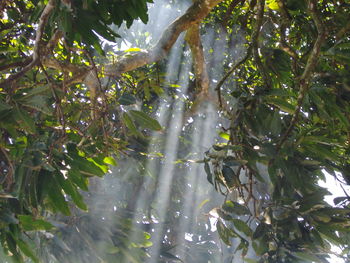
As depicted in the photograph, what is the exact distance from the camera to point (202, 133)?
4.47 metres

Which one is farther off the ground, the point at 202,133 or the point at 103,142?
the point at 202,133

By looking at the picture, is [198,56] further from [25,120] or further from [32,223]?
[32,223]

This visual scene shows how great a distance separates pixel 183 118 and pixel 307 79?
1.99m

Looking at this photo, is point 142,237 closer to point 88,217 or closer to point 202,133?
point 88,217

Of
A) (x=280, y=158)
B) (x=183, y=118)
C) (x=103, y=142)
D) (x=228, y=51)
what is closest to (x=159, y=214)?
(x=183, y=118)

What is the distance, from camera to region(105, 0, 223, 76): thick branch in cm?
258

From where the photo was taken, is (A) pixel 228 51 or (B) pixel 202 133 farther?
(B) pixel 202 133

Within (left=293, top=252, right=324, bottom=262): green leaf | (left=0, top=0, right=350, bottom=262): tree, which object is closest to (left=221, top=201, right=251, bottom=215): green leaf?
(left=0, top=0, right=350, bottom=262): tree

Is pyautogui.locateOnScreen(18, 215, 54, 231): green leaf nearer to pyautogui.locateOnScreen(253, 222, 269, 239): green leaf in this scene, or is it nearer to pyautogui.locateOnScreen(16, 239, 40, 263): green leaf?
pyautogui.locateOnScreen(16, 239, 40, 263): green leaf

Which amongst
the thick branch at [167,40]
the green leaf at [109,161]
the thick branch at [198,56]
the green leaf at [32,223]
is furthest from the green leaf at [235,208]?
the thick branch at [198,56]

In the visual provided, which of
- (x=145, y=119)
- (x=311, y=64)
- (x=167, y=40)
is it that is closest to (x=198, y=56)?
(x=167, y=40)

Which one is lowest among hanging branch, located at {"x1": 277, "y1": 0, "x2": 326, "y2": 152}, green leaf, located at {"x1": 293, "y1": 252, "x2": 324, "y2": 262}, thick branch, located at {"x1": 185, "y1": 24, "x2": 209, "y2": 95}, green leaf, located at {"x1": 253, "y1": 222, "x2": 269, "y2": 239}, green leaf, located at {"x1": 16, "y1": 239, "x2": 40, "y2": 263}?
green leaf, located at {"x1": 16, "y1": 239, "x2": 40, "y2": 263}

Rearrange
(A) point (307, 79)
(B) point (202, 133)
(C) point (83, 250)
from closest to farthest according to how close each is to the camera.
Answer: (A) point (307, 79) → (C) point (83, 250) → (B) point (202, 133)

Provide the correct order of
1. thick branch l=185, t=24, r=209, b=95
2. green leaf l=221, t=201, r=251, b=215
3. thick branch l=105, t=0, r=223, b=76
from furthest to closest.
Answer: thick branch l=185, t=24, r=209, b=95 → thick branch l=105, t=0, r=223, b=76 → green leaf l=221, t=201, r=251, b=215
